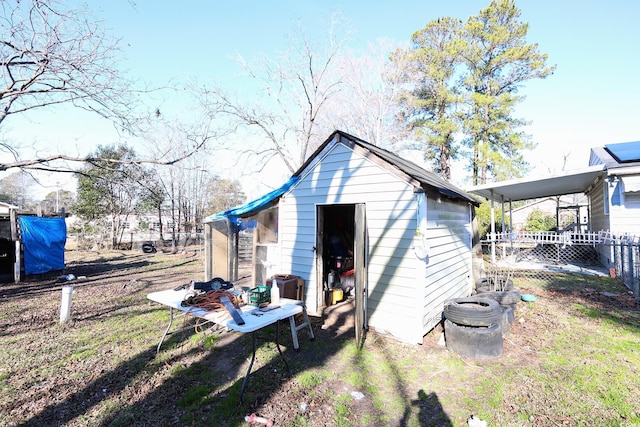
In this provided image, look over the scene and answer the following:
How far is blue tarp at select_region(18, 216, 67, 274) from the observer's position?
9.23 metres

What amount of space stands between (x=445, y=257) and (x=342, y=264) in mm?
2462

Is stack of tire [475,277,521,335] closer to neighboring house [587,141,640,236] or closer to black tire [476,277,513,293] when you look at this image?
black tire [476,277,513,293]

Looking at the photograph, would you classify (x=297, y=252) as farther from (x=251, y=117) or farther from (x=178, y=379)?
(x=251, y=117)

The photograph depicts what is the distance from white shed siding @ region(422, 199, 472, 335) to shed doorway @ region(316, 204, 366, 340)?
1059 mm

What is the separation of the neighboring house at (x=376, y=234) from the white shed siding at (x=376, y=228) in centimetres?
2

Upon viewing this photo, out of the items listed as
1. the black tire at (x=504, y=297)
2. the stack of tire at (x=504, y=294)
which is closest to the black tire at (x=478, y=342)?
the stack of tire at (x=504, y=294)

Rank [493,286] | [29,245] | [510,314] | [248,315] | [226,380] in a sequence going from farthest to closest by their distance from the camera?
[29,245] < [493,286] < [510,314] < [226,380] < [248,315]

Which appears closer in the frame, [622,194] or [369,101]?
[622,194]

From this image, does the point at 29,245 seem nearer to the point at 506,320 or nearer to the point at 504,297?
the point at 506,320

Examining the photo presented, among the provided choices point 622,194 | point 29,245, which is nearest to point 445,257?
point 622,194

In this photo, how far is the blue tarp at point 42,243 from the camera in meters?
9.23

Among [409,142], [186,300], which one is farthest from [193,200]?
[186,300]

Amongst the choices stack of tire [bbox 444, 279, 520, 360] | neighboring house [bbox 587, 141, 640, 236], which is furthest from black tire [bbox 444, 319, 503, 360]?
neighboring house [bbox 587, 141, 640, 236]

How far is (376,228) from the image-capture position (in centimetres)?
509
